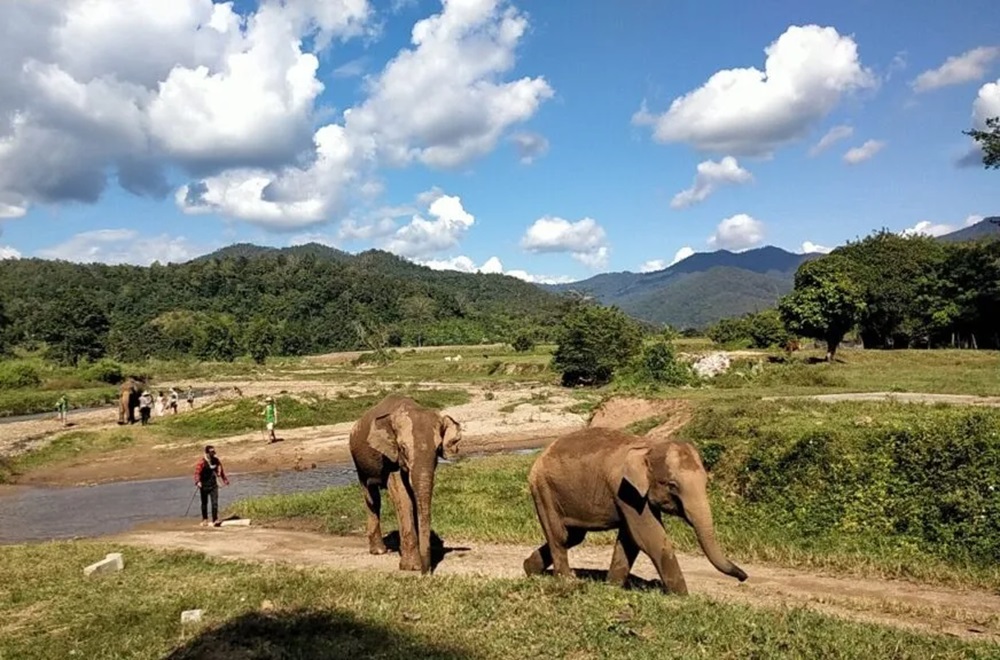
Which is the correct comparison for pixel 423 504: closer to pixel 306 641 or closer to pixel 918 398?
pixel 306 641

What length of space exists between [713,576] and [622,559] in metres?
3.38

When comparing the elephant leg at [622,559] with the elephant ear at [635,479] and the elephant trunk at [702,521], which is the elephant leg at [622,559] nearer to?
the elephant ear at [635,479]

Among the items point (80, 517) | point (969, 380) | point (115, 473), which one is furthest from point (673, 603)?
point (115, 473)

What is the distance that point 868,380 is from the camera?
1586 inches

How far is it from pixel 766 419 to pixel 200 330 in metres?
144

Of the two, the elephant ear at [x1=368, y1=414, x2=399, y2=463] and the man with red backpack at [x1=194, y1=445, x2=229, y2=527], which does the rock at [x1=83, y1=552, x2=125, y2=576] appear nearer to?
the elephant ear at [x1=368, y1=414, x2=399, y2=463]

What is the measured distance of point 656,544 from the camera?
11188 mm

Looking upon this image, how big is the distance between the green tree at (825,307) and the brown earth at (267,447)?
21.7 m

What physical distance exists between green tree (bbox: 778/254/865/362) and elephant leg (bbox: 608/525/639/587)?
49061 millimetres

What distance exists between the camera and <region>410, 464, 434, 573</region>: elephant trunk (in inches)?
557

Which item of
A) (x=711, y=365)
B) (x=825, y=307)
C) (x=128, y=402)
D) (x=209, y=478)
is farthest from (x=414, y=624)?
(x=825, y=307)

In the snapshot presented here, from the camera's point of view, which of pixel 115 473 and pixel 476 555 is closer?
pixel 476 555

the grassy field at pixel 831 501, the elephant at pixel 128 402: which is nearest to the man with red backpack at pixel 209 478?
the grassy field at pixel 831 501

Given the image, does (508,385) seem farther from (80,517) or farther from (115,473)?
(80,517)
